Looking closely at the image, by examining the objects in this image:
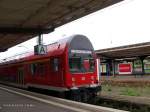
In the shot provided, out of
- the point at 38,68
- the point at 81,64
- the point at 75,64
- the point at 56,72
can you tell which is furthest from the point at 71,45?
the point at 38,68

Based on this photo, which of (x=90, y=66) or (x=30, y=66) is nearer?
(x=90, y=66)

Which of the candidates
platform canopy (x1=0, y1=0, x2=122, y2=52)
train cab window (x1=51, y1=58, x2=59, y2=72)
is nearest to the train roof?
train cab window (x1=51, y1=58, x2=59, y2=72)

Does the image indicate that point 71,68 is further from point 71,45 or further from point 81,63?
point 71,45

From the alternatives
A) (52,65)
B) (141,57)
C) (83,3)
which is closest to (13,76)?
(52,65)

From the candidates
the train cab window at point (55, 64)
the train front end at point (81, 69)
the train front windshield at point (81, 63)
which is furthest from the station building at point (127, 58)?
the train cab window at point (55, 64)

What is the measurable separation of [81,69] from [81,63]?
32cm

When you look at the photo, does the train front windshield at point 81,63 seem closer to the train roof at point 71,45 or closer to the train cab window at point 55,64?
the train roof at point 71,45

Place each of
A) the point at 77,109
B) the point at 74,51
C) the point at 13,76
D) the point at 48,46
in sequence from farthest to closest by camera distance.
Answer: the point at 13,76 < the point at 48,46 < the point at 74,51 < the point at 77,109

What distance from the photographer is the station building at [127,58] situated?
167 ft

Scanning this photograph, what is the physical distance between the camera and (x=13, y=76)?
32.0 meters

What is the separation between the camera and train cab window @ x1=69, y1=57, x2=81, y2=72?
1898 centimetres

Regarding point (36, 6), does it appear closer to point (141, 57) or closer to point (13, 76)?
point (13, 76)

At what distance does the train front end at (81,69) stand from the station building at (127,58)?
28286mm

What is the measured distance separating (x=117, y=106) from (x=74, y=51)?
351cm
